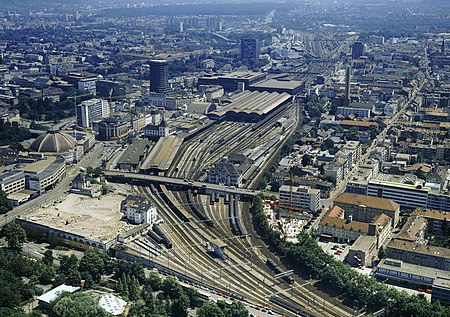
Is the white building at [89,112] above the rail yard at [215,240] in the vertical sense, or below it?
above

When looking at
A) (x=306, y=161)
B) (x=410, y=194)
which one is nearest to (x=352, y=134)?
(x=306, y=161)

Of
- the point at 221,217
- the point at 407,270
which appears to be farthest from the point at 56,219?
the point at 407,270

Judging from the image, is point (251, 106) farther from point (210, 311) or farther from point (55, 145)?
point (210, 311)

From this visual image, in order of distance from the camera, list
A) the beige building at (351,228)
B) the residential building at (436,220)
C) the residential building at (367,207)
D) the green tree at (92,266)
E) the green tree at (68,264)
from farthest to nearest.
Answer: the residential building at (367,207) < the residential building at (436,220) < the beige building at (351,228) < the green tree at (68,264) < the green tree at (92,266)

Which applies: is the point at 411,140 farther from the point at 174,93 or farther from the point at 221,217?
the point at 174,93

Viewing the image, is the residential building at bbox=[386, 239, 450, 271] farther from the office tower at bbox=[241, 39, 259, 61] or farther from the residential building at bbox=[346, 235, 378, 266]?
the office tower at bbox=[241, 39, 259, 61]

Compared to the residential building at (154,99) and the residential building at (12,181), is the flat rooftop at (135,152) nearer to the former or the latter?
the residential building at (12,181)

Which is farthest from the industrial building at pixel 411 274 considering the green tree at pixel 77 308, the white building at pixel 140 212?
the white building at pixel 140 212
